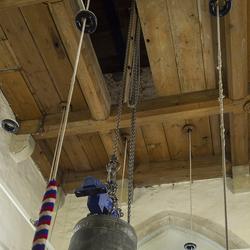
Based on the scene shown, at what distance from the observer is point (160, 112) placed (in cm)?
303

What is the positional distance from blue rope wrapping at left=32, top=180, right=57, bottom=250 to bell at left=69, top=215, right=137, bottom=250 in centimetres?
37

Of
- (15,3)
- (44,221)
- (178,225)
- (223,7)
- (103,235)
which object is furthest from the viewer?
(178,225)

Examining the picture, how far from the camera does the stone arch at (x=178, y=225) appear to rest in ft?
10.7

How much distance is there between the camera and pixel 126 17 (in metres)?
3.69

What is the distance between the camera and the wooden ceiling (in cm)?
262

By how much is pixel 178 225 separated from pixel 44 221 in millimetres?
2556

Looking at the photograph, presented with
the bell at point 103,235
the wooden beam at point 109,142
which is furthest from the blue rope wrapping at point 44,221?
the wooden beam at point 109,142

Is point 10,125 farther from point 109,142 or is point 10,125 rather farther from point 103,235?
point 103,235

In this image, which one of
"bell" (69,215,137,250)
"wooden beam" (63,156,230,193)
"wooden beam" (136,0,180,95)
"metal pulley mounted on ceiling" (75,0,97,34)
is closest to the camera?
"bell" (69,215,137,250)

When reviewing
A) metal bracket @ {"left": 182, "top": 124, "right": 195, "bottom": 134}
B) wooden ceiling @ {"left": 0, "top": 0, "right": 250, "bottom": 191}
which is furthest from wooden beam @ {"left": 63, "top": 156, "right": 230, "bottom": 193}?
metal bracket @ {"left": 182, "top": 124, "right": 195, "bottom": 134}

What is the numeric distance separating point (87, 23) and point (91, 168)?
6.57ft

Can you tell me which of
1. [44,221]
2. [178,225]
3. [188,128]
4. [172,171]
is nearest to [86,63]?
[188,128]

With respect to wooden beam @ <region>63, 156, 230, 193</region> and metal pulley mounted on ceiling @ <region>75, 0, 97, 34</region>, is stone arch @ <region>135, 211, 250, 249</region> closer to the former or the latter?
wooden beam @ <region>63, 156, 230, 193</region>

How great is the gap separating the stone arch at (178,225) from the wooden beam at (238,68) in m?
0.52
